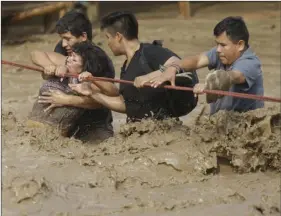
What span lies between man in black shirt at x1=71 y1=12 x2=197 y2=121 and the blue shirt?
204mm

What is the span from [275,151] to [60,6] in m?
5.81

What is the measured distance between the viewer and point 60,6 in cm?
936

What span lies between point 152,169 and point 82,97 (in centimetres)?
95

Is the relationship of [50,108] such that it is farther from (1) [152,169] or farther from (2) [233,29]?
(2) [233,29]

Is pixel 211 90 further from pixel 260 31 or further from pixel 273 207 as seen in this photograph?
pixel 260 31

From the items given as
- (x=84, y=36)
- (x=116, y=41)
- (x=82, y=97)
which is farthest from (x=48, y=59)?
(x=116, y=41)

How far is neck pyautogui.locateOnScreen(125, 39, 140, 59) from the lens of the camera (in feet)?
15.5

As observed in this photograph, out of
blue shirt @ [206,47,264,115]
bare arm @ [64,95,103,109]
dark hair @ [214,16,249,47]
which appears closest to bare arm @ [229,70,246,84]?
blue shirt @ [206,47,264,115]

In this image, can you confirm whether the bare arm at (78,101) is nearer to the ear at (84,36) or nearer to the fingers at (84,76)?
the fingers at (84,76)

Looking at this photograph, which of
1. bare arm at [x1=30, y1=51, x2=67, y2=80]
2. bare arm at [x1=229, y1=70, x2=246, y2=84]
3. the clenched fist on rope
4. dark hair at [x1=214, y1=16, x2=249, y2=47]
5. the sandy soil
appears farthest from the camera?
bare arm at [x1=30, y1=51, x2=67, y2=80]

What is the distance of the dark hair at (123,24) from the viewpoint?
474 centimetres

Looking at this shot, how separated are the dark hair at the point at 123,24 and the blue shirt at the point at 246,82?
1.76 ft

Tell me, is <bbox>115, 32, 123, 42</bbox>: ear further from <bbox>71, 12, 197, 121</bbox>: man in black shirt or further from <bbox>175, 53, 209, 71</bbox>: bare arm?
<bbox>175, 53, 209, 71</bbox>: bare arm

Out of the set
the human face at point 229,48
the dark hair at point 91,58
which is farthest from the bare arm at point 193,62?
the dark hair at point 91,58
